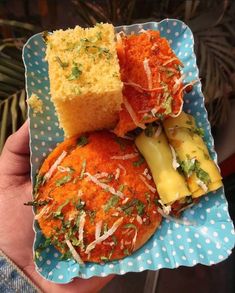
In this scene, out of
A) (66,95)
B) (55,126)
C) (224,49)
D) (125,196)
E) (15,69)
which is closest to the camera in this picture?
(66,95)

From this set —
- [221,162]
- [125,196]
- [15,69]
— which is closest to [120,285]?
[221,162]

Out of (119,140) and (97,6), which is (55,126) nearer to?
(119,140)

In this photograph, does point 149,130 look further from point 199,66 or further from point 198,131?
point 199,66

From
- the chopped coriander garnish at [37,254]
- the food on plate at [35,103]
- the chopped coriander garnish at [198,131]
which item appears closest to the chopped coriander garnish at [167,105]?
the chopped coriander garnish at [198,131]

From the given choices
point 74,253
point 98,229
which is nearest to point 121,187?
point 98,229

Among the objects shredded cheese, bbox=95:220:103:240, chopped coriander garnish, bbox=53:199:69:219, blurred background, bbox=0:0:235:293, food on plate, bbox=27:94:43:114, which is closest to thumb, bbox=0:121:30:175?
food on plate, bbox=27:94:43:114

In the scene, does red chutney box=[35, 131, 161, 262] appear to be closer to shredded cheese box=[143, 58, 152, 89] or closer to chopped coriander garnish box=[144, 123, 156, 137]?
chopped coriander garnish box=[144, 123, 156, 137]
